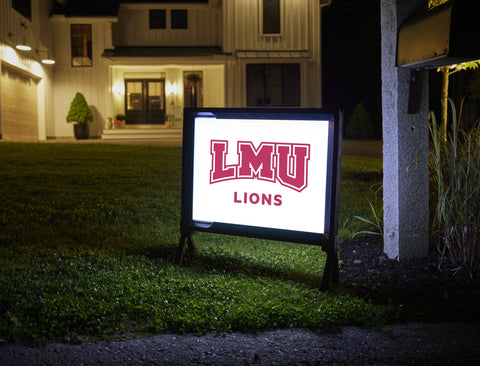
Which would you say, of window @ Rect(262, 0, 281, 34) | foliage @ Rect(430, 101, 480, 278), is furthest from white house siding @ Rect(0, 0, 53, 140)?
foliage @ Rect(430, 101, 480, 278)

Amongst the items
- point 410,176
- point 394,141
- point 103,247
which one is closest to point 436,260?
point 410,176

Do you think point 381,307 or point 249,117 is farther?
point 249,117

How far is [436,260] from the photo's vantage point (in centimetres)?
445

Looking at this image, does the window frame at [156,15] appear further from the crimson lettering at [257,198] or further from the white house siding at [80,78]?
the crimson lettering at [257,198]

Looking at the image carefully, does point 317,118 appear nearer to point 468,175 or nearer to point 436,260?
point 468,175

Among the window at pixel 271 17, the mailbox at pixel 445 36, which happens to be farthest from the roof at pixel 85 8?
the mailbox at pixel 445 36

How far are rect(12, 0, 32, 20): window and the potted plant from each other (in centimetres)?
395

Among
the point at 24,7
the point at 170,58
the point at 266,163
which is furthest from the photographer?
the point at 170,58

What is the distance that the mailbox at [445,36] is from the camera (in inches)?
145

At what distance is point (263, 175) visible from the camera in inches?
169

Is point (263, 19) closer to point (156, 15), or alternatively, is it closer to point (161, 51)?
point (161, 51)

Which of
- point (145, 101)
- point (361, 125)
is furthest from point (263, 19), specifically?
point (361, 125)

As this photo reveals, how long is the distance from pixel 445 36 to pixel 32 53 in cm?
2175

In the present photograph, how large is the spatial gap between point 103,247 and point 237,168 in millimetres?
1683
